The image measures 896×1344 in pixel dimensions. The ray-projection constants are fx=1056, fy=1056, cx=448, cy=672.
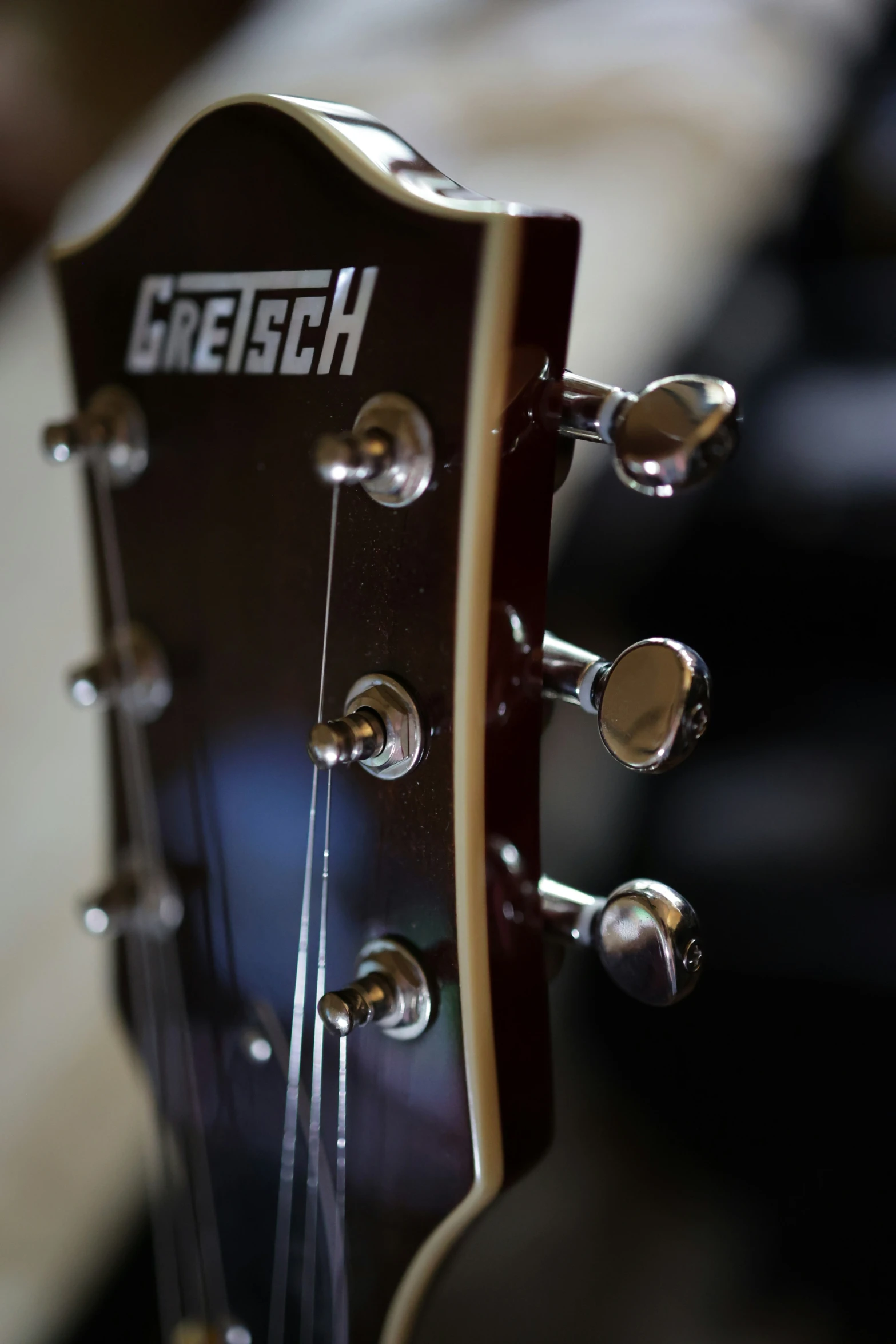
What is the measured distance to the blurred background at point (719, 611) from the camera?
0.62 metres

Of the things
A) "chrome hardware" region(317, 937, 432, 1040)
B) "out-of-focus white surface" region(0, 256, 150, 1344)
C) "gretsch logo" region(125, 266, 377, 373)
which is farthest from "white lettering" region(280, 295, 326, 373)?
"out-of-focus white surface" region(0, 256, 150, 1344)

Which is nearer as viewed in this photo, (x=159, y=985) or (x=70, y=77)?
(x=159, y=985)

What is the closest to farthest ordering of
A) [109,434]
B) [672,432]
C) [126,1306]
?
1. [672,432]
2. [109,434]
3. [126,1306]

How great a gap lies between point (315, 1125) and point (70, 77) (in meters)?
0.85

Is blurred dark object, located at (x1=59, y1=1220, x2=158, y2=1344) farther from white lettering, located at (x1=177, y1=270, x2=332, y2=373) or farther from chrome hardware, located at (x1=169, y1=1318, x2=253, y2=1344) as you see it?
white lettering, located at (x1=177, y1=270, x2=332, y2=373)

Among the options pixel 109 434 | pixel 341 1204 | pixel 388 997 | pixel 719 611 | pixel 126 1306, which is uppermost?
pixel 109 434

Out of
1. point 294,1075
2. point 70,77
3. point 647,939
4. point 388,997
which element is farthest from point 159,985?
point 70,77

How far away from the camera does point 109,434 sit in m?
0.55

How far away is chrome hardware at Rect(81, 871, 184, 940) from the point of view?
60 centimetres

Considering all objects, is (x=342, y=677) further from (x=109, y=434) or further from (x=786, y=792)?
(x=786, y=792)

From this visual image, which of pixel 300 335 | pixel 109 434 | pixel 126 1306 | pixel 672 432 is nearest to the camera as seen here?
pixel 672 432

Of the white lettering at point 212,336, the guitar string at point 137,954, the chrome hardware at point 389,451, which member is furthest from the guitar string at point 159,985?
the chrome hardware at point 389,451

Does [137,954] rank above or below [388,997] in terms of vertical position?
below

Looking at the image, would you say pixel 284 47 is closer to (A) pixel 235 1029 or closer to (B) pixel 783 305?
(B) pixel 783 305
